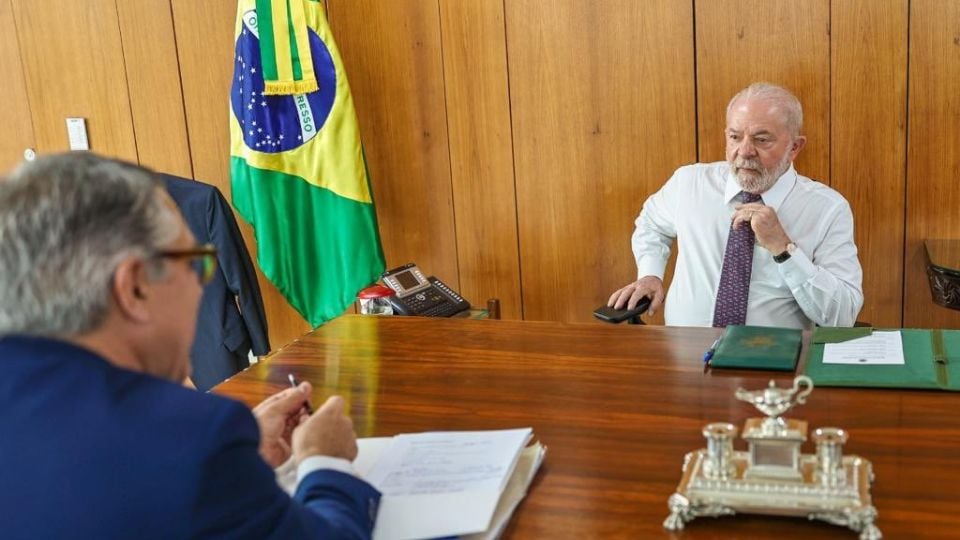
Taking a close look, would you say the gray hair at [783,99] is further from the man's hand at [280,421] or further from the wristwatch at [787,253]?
the man's hand at [280,421]

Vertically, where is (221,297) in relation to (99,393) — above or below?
below

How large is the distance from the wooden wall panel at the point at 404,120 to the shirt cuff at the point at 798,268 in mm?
1555

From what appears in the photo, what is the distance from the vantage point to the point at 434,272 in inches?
156

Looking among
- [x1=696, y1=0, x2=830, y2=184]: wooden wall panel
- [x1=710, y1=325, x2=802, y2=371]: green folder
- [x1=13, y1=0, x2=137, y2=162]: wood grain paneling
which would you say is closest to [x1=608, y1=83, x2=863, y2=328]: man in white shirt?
[x1=696, y1=0, x2=830, y2=184]: wooden wall panel

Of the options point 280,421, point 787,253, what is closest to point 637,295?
point 787,253

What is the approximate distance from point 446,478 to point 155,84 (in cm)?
308

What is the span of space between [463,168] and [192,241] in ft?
8.81

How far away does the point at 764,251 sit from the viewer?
2869mm

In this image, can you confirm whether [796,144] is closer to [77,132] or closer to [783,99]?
[783,99]

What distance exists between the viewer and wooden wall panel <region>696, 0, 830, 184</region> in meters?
3.23

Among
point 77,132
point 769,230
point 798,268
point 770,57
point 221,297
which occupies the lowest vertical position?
point 221,297

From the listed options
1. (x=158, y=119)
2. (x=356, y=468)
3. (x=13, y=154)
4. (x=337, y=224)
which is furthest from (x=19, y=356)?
(x=13, y=154)

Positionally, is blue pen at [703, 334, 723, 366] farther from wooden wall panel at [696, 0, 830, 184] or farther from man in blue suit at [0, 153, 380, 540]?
wooden wall panel at [696, 0, 830, 184]

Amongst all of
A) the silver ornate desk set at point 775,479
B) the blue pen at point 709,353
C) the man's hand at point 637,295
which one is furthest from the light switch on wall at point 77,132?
the silver ornate desk set at point 775,479
